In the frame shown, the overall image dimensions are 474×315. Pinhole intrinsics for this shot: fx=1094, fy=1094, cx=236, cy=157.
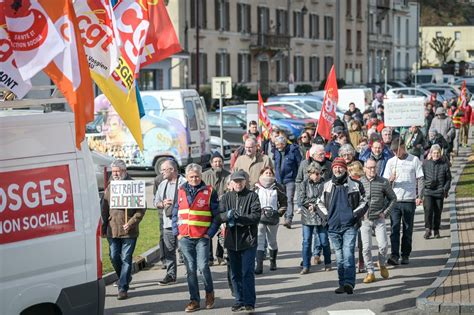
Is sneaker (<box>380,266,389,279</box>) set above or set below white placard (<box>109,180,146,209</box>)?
below

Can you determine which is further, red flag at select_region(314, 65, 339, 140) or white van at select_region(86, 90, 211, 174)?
white van at select_region(86, 90, 211, 174)

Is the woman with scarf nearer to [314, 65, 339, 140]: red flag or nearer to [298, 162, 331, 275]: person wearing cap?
[298, 162, 331, 275]: person wearing cap

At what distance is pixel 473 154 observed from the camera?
36719 mm

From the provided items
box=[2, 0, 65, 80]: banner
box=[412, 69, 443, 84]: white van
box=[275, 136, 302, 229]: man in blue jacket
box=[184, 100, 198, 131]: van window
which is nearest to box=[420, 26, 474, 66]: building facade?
box=[412, 69, 443, 84]: white van

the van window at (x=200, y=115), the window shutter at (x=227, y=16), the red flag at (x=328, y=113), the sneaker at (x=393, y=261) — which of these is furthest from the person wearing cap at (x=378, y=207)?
the window shutter at (x=227, y=16)

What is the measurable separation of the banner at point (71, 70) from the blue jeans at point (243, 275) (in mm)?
3363

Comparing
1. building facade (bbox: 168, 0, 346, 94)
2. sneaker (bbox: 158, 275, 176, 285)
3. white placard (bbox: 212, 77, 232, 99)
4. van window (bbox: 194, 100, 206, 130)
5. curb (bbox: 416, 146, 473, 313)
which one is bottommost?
sneaker (bbox: 158, 275, 176, 285)

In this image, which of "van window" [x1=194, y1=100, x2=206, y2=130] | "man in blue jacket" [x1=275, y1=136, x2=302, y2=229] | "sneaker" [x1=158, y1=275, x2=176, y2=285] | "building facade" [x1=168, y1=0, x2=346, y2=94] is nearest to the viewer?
"sneaker" [x1=158, y1=275, x2=176, y2=285]

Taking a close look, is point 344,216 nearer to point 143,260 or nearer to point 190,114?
point 143,260

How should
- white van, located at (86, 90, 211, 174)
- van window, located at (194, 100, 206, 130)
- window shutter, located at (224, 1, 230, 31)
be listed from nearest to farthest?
white van, located at (86, 90, 211, 174) < van window, located at (194, 100, 206, 130) < window shutter, located at (224, 1, 230, 31)

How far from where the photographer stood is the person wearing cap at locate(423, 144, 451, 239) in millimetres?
18447

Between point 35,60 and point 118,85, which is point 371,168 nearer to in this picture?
point 118,85

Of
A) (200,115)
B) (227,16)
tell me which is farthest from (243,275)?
(227,16)

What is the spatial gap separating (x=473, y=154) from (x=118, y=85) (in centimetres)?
2627
